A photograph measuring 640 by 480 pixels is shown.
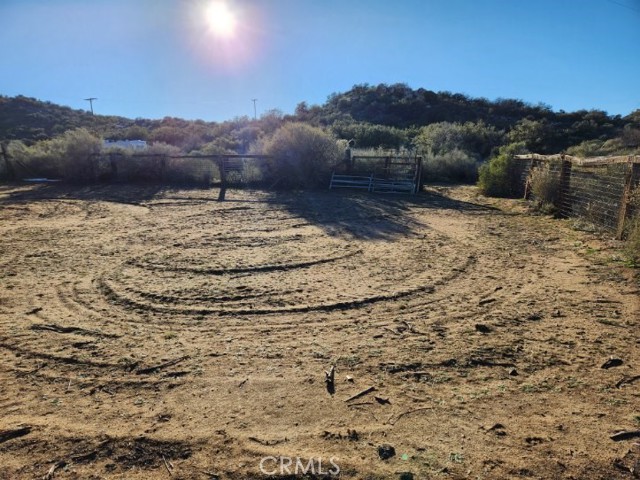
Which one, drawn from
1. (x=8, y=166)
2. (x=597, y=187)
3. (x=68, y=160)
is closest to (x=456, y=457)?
(x=597, y=187)

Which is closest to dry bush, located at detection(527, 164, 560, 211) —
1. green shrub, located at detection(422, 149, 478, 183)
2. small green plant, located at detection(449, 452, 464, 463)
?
green shrub, located at detection(422, 149, 478, 183)

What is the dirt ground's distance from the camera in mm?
2666

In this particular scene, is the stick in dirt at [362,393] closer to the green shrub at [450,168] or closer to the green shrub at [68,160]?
the green shrub at [450,168]

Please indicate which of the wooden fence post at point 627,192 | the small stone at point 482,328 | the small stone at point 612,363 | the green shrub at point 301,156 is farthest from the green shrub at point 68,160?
the small stone at point 612,363

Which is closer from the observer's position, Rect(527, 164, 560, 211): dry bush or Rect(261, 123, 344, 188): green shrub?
Rect(527, 164, 560, 211): dry bush

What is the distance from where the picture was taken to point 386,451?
8.73ft

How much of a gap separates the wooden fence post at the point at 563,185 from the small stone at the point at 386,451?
1051cm

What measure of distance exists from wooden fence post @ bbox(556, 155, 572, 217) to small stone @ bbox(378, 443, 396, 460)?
10511 mm

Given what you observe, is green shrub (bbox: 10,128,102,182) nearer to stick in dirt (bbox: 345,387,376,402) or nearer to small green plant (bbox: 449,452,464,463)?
stick in dirt (bbox: 345,387,376,402)

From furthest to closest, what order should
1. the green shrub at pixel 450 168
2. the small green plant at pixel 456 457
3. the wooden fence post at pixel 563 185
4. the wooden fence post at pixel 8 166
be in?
the green shrub at pixel 450 168 → the wooden fence post at pixel 8 166 → the wooden fence post at pixel 563 185 → the small green plant at pixel 456 457

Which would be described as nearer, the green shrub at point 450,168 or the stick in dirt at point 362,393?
the stick in dirt at point 362,393

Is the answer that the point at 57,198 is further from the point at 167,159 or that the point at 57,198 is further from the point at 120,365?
the point at 120,365

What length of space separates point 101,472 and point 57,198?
595 inches

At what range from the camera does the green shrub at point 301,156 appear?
17.5 metres
